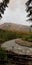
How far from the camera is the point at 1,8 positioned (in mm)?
15641

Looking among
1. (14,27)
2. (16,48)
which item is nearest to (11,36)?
(16,48)

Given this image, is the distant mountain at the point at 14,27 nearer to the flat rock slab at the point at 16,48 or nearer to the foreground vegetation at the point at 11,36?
the foreground vegetation at the point at 11,36

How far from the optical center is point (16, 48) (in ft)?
30.3

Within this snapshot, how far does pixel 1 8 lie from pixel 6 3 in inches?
37.7

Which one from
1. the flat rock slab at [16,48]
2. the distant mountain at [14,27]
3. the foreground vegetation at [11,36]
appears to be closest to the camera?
the flat rock slab at [16,48]

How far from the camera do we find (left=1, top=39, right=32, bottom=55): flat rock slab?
9017mm

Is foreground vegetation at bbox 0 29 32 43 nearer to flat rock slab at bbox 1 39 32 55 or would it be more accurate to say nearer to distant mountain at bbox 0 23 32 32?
flat rock slab at bbox 1 39 32 55

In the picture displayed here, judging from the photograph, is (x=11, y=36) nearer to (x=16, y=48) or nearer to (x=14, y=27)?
(x=16, y=48)

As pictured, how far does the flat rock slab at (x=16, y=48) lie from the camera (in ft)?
29.6

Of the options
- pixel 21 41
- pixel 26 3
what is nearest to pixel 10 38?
pixel 21 41

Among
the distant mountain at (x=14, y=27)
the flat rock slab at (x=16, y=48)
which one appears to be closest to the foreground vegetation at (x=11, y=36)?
the flat rock slab at (x=16, y=48)

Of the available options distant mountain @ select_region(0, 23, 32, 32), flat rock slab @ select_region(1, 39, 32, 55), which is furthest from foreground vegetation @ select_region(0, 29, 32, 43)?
distant mountain @ select_region(0, 23, 32, 32)

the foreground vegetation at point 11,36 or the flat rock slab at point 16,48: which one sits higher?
the foreground vegetation at point 11,36

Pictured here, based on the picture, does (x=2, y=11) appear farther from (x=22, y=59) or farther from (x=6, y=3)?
(x=22, y=59)
